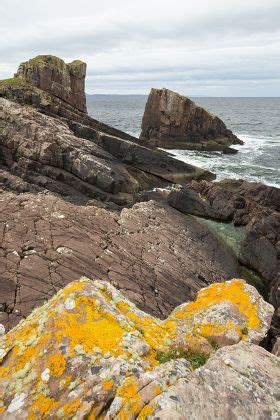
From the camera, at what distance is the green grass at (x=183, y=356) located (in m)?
6.37

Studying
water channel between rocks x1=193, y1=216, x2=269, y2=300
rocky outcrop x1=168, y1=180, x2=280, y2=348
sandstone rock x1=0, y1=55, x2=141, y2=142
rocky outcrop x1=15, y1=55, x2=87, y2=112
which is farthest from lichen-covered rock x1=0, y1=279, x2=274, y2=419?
rocky outcrop x1=15, y1=55, x2=87, y2=112

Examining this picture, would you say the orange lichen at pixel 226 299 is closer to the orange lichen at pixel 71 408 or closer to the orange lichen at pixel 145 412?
the orange lichen at pixel 145 412

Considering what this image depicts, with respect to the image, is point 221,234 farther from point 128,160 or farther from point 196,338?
point 196,338

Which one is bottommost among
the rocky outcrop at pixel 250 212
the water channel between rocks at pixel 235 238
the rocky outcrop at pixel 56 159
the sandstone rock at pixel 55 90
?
the water channel between rocks at pixel 235 238

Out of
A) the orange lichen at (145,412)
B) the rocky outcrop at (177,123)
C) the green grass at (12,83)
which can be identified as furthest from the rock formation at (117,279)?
the rocky outcrop at (177,123)

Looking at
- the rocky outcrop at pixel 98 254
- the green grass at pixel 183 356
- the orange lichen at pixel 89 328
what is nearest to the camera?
the orange lichen at pixel 89 328

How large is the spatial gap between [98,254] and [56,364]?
45.7 ft

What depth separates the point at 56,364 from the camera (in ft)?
19.2

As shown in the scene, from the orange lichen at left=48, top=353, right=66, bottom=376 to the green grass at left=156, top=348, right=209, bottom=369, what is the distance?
171 centimetres

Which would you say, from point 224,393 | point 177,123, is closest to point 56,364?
point 224,393

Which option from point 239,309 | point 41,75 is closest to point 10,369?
point 239,309

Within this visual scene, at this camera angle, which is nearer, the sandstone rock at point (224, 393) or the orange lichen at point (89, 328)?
the sandstone rock at point (224, 393)

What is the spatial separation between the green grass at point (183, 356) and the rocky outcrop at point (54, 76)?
1870 inches

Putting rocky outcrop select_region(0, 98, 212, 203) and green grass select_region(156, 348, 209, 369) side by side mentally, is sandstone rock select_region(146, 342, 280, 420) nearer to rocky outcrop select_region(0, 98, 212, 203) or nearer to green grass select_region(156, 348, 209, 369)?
green grass select_region(156, 348, 209, 369)
